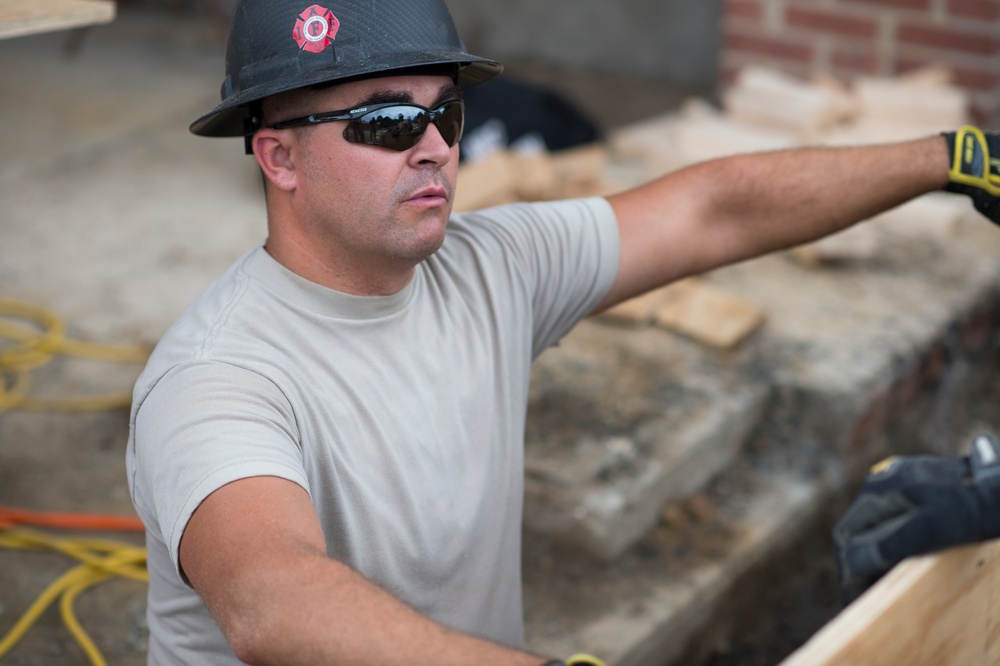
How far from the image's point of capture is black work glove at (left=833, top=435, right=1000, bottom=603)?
1825 millimetres

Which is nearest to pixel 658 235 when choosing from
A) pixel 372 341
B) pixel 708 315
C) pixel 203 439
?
pixel 372 341

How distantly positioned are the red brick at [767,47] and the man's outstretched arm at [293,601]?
181 inches

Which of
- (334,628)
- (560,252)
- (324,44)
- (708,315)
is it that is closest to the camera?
(334,628)

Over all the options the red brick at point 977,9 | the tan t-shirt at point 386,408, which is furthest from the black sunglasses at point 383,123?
the red brick at point 977,9

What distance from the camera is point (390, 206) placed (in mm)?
1916

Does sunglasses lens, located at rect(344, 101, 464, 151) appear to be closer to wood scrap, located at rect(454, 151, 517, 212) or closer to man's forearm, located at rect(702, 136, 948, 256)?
man's forearm, located at rect(702, 136, 948, 256)

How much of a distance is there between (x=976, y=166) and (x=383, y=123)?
127 cm

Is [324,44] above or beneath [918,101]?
above

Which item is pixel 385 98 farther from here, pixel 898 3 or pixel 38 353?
pixel 898 3

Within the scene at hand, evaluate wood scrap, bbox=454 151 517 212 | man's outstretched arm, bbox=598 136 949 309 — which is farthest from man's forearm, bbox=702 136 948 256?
wood scrap, bbox=454 151 517 212

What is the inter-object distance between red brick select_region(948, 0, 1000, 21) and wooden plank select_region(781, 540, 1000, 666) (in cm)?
368

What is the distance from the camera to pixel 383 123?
1.87 metres

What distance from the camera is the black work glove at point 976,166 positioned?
2248 mm

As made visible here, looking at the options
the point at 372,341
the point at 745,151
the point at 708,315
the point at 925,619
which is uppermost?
the point at 372,341
